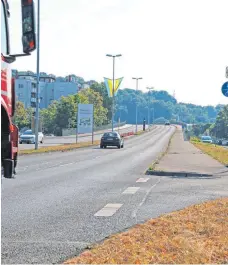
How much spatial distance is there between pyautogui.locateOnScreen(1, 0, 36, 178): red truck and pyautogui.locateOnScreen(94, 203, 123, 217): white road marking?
2.91m

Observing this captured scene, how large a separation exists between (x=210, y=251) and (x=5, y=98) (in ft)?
10.5

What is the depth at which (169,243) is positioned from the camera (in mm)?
6785

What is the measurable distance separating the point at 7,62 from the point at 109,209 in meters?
4.24

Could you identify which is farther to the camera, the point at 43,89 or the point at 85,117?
the point at 43,89

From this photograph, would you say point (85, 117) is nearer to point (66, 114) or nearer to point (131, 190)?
point (131, 190)

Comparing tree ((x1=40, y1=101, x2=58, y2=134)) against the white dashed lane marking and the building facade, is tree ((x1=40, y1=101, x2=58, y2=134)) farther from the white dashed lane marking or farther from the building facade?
the white dashed lane marking

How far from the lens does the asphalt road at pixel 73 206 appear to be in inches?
273

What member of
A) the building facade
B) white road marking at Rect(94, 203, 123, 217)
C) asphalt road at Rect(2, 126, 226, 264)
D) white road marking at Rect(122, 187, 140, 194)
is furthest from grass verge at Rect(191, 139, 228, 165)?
the building facade

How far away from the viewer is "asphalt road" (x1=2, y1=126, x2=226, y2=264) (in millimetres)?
6922

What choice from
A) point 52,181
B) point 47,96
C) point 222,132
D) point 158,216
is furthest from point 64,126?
point 158,216

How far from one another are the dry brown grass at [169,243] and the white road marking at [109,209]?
4.06ft

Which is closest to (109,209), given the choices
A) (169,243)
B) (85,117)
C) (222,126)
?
(169,243)

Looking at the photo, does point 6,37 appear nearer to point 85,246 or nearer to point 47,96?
point 85,246

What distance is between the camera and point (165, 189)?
14.1m
